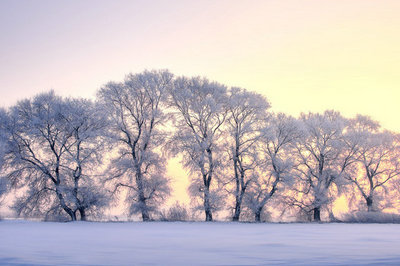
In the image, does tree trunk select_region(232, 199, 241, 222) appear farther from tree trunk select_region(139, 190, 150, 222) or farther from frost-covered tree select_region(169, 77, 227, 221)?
tree trunk select_region(139, 190, 150, 222)

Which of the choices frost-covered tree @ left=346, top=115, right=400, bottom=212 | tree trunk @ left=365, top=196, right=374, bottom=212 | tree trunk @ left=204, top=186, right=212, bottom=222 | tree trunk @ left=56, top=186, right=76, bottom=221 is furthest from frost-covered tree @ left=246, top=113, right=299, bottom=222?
tree trunk @ left=56, top=186, right=76, bottom=221

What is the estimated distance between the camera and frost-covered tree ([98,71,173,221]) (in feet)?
96.1

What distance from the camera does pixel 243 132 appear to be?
29.1 metres

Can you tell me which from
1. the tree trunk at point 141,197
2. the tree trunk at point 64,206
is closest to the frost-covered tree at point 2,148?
the tree trunk at point 64,206

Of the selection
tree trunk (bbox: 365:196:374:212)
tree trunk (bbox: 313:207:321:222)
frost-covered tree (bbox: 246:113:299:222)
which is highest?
frost-covered tree (bbox: 246:113:299:222)

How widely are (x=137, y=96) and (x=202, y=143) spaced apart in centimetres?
657

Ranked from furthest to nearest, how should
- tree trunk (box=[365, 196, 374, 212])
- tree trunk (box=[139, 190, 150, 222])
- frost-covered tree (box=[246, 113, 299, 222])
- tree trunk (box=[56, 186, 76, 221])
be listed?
tree trunk (box=[365, 196, 374, 212])
tree trunk (box=[139, 190, 150, 222])
frost-covered tree (box=[246, 113, 299, 222])
tree trunk (box=[56, 186, 76, 221])

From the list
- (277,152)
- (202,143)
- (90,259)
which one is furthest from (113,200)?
Answer: (90,259)

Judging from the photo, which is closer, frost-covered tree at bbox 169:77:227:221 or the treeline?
the treeline

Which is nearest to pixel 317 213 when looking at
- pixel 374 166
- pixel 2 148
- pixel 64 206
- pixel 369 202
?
pixel 369 202

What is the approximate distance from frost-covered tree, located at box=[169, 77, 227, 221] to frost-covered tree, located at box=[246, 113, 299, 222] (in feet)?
9.74

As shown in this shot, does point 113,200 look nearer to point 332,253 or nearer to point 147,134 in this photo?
point 147,134

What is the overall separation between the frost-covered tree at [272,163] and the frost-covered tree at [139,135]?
6821 millimetres

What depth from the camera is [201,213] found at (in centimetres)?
2850
